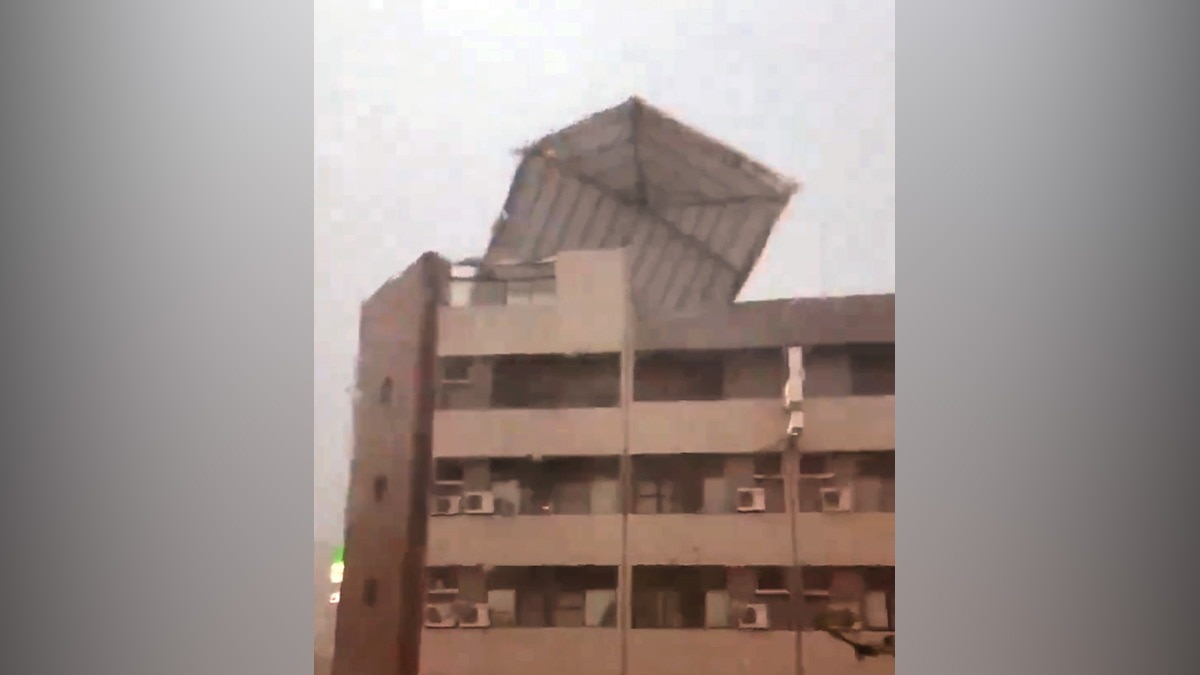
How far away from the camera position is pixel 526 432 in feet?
2.95

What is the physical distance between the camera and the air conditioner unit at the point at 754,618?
860 mm

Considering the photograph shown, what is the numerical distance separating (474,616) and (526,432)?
17 centimetres

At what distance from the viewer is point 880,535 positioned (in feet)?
2.81

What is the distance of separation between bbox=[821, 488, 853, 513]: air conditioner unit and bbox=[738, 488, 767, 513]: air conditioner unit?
52 mm

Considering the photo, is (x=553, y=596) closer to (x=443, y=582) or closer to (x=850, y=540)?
(x=443, y=582)

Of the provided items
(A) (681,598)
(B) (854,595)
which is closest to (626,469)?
(A) (681,598)

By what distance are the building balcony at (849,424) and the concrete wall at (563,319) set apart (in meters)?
0.18

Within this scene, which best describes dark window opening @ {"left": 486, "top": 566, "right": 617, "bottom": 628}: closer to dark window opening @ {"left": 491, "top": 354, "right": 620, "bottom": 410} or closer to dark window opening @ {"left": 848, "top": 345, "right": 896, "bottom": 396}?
dark window opening @ {"left": 491, "top": 354, "right": 620, "bottom": 410}

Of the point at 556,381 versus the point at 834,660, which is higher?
the point at 556,381

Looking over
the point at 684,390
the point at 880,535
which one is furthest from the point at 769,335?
the point at 880,535
